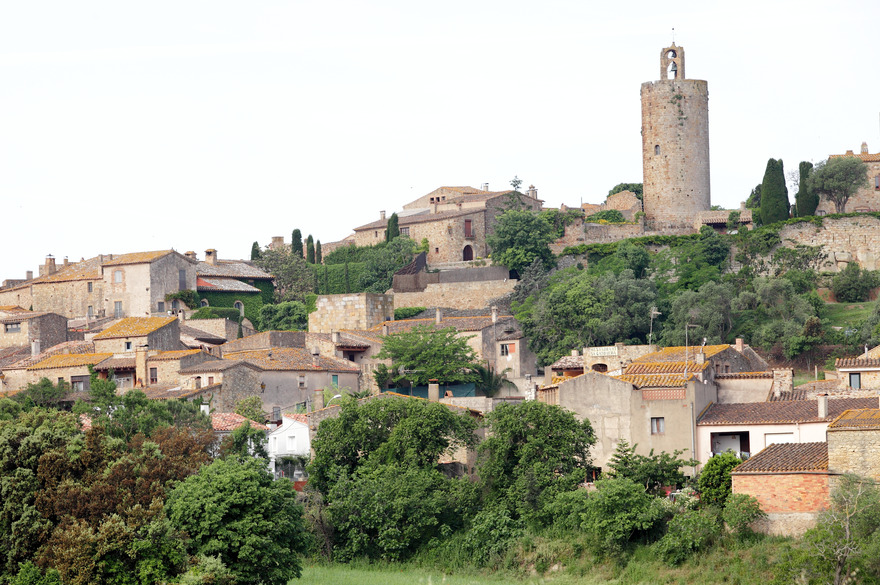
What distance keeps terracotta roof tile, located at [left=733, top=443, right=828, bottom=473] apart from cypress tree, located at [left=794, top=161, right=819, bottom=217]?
32.2m

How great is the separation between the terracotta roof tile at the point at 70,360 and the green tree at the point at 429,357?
1019 centimetres

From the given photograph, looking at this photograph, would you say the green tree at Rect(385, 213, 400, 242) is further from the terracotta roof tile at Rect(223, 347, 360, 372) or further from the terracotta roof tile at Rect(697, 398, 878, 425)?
the terracotta roof tile at Rect(697, 398, 878, 425)

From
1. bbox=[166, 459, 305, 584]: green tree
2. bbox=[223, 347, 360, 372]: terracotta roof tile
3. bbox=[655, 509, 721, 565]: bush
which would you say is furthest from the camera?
bbox=[223, 347, 360, 372]: terracotta roof tile

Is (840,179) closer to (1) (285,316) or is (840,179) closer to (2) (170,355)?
(1) (285,316)

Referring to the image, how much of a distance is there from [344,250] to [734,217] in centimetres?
1941

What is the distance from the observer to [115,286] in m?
64.9

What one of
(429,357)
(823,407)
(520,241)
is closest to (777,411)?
(823,407)

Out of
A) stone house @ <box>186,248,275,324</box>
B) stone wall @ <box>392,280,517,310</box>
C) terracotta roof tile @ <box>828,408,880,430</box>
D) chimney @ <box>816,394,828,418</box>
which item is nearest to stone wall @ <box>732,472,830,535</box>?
terracotta roof tile @ <box>828,408,880,430</box>

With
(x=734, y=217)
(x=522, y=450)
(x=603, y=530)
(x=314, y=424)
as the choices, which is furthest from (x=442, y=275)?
(x=603, y=530)

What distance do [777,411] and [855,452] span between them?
6668mm

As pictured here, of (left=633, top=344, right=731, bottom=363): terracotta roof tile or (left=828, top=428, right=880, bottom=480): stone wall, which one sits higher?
(left=633, top=344, right=731, bottom=363): terracotta roof tile

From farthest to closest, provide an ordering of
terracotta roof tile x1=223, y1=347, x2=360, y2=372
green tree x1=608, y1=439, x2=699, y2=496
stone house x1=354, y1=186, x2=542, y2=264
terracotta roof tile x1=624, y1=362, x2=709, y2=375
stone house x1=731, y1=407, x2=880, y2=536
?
stone house x1=354, y1=186, x2=542, y2=264
terracotta roof tile x1=223, y1=347, x2=360, y2=372
terracotta roof tile x1=624, y1=362, x2=709, y2=375
green tree x1=608, y1=439, x2=699, y2=496
stone house x1=731, y1=407, x2=880, y2=536

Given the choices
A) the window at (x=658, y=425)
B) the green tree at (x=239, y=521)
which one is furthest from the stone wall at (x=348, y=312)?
the green tree at (x=239, y=521)

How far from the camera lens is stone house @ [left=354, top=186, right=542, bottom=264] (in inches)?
2778
